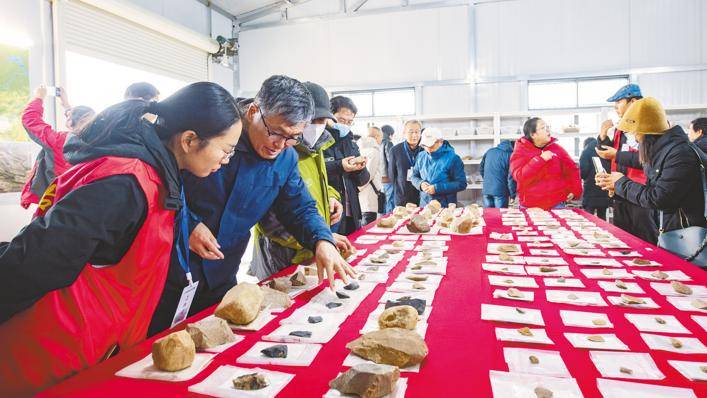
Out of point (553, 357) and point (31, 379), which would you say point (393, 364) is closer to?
point (553, 357)

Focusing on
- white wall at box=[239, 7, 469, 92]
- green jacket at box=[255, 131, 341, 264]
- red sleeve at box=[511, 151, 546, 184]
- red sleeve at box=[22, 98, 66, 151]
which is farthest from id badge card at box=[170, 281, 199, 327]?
white wall at box=[239, 7, 469, 92]

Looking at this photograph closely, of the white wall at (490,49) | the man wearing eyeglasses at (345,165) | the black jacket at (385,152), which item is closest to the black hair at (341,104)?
the man wearing eyeglasses at (345,165)

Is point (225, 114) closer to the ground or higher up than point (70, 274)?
higher up

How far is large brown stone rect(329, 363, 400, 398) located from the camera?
86cm

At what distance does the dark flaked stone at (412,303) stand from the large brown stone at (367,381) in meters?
0.46

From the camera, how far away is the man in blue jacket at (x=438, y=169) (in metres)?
4.34

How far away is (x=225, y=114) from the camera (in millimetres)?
1268

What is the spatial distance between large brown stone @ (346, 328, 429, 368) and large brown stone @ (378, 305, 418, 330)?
4.7 inches

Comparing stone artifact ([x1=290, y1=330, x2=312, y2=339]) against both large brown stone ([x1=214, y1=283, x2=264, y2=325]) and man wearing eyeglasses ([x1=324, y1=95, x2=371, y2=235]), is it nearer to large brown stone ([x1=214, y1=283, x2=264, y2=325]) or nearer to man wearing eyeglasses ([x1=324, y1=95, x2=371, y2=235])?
large brown stone ([x1=214, y1=283, x2=264, y2=325])

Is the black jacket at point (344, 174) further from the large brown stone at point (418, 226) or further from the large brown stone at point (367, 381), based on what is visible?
the large brown stone at point (367, 381)

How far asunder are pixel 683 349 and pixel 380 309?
754 mm

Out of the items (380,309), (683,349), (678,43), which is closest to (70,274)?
(380,309)

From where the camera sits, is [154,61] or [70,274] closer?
[70,274]

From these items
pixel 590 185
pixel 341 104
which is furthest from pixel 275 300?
pixel 590 185
